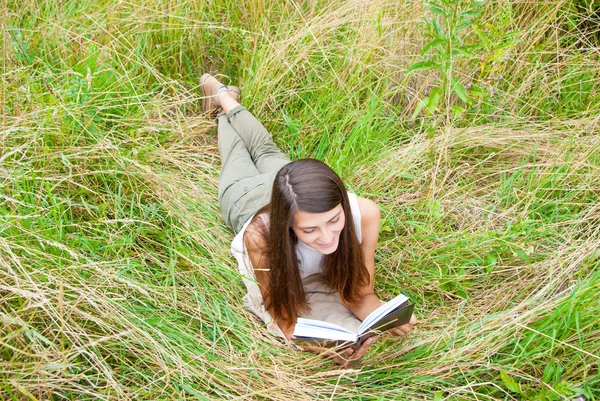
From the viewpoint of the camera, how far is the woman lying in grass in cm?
228

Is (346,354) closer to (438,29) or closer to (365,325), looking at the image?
(365,325)

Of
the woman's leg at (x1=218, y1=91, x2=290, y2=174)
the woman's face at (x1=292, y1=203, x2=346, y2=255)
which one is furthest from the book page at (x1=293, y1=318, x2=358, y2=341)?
the woman's leg at (x1=218, y1=91, x2=290, y2=174)

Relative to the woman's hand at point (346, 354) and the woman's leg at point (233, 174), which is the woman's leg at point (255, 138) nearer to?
the woman's leg at point (233, 174)

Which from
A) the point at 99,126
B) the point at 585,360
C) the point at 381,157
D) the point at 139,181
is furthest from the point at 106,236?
the point at 585,360

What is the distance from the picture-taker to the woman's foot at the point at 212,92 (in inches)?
143

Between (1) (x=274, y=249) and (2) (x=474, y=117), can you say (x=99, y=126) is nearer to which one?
(1) (x=274, y=249)

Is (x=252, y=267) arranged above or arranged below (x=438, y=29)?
below

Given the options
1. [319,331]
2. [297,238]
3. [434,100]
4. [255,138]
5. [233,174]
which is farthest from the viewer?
[255,138]

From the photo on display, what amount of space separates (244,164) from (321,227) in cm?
111

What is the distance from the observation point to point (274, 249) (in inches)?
96.8

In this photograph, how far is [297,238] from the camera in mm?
2555

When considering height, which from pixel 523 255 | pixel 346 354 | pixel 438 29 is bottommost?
pixel 346 354

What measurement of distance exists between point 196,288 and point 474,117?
6.36 ft

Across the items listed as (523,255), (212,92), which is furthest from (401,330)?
(212,92)
